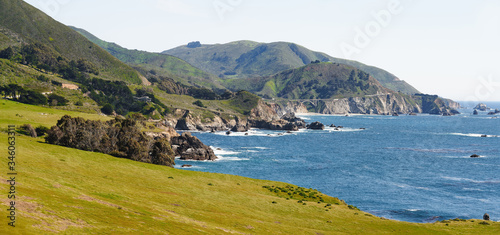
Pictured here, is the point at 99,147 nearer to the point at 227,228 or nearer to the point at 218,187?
the point at 218,187

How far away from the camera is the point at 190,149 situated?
141 metres

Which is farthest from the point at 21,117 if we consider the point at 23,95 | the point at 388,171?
the point at 388,171

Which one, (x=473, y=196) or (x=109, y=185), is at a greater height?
(x=109, y=185)

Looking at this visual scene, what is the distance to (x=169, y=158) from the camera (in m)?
103

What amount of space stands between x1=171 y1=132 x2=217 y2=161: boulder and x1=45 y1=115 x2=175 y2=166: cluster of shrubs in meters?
32.1

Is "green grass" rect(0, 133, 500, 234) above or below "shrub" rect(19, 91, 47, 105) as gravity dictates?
below

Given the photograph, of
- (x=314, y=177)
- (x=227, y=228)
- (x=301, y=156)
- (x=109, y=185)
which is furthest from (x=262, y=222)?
(x=301, y=156)

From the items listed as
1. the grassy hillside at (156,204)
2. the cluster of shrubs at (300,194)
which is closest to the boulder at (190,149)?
the grassy hillside at (156,204)

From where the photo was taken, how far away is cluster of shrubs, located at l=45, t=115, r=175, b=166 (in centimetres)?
8388

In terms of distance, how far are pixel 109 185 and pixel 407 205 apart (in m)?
66.2

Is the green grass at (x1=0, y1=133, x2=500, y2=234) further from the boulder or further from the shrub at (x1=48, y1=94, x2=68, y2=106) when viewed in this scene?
the shrub at (x1=48, y1=94, x2=68, y2=106)

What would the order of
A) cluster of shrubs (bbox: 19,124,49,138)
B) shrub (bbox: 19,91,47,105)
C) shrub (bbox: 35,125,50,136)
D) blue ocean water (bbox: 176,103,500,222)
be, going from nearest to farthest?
1. blue ocean water (bbox: 176,103,500,222)
2. cluster of shrubs (bbox: 19,124,49,138)
3. shrub (bbox: 35,125,50,136)
4. shrub (bbox: 19,91,47,105)

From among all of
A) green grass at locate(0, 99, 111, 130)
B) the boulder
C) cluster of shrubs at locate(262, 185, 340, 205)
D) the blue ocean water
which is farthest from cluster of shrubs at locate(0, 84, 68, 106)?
cluster of shrubs at locate(262, 185, 340, 205)

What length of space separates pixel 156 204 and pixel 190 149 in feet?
305
